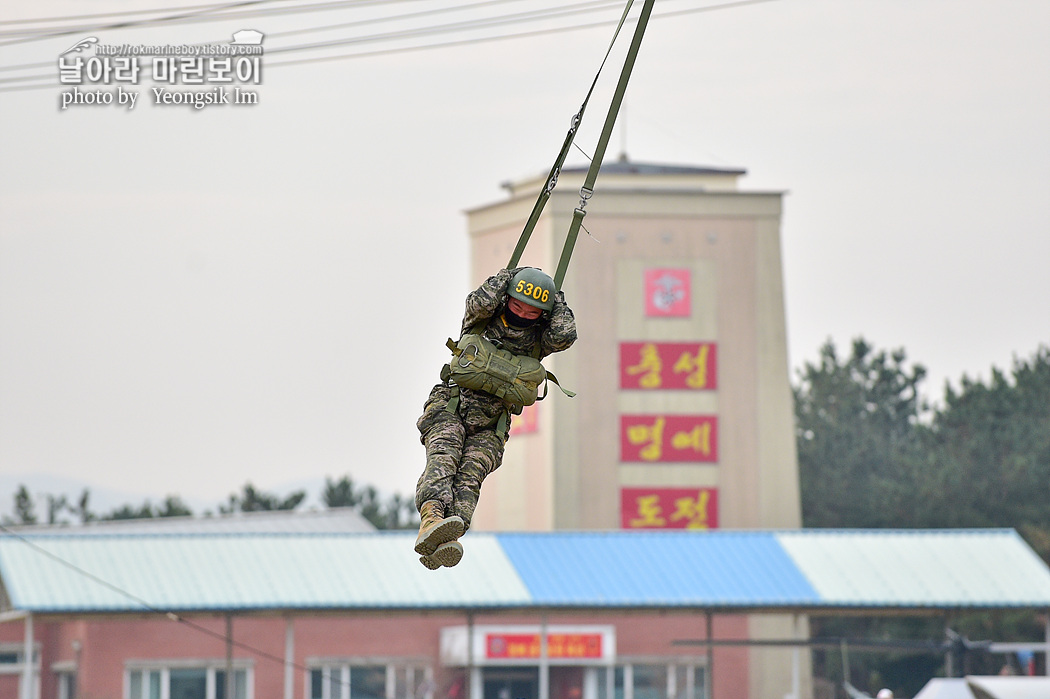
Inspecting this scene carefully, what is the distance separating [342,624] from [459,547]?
3356 cm

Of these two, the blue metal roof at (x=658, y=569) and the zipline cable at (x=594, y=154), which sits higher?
the zipline cable at (x=594, y=154)

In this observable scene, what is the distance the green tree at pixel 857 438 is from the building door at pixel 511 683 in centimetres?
3747

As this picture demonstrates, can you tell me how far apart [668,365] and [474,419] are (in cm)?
4680

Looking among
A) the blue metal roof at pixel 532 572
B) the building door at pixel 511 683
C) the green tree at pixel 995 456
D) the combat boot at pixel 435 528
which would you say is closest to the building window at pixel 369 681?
the building door at pixel 511 683

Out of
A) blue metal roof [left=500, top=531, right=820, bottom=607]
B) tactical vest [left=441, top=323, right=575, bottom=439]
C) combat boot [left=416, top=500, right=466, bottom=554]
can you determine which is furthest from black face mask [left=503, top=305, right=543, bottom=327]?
blue metal roof [left=500, top=531, right=820, bottom=607]

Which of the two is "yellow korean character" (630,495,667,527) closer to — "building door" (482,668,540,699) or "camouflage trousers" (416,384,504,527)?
"building door" (482,668,540,699)

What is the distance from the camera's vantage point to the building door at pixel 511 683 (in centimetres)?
5064

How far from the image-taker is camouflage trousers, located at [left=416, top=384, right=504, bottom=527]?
16.5 m

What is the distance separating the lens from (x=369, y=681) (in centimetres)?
4866

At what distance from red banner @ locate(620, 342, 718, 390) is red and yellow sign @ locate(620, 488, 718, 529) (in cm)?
387

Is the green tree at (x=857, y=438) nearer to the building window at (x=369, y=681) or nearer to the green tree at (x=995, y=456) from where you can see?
the green tree at (x=995, y=456)

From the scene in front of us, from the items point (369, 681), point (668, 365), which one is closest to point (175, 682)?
point (369, 681)

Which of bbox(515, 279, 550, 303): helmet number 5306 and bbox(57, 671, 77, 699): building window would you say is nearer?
bbox(515, 279, 550, 303): helmet number 5306

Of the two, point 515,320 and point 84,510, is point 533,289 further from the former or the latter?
point 84,510
